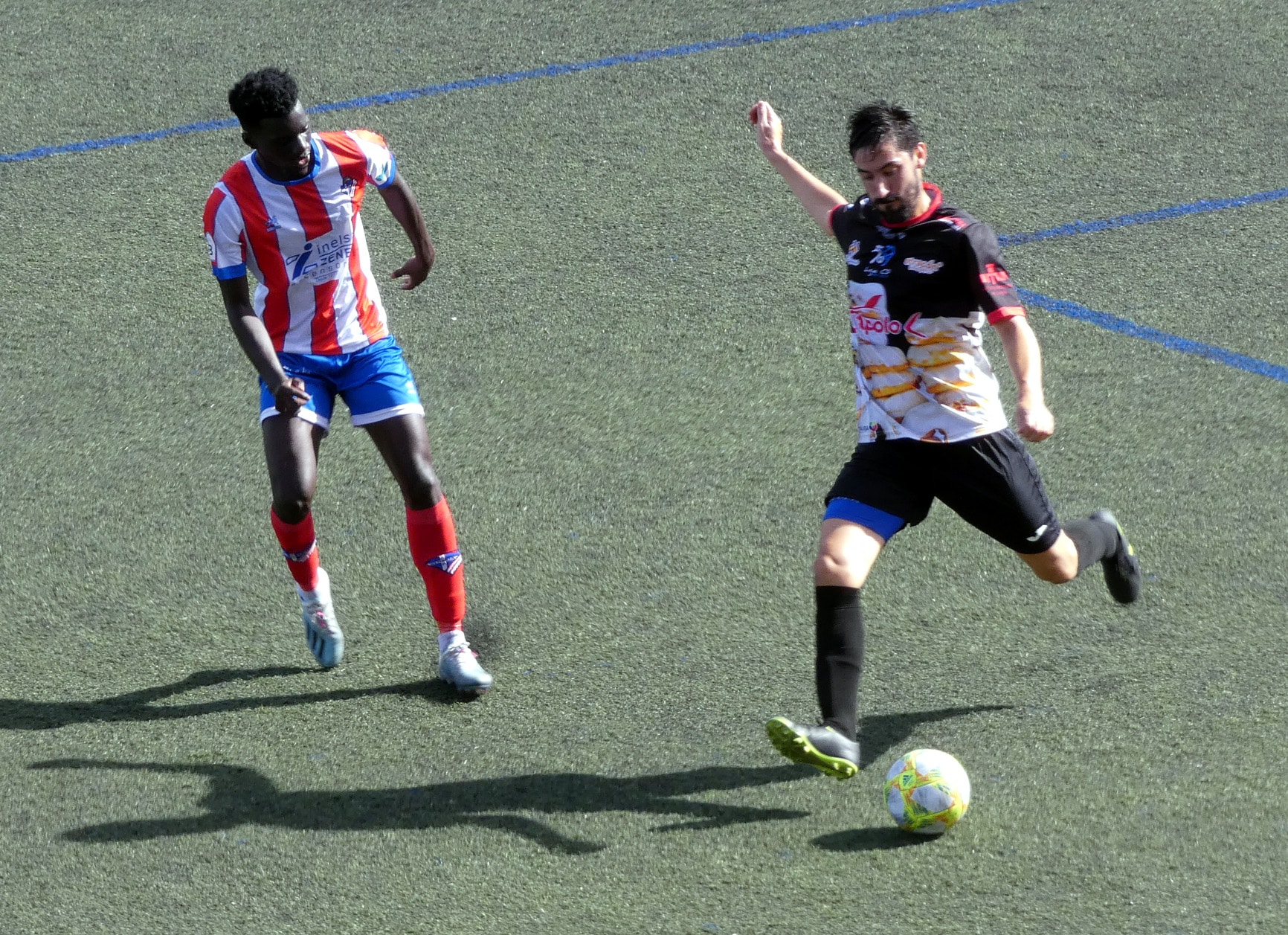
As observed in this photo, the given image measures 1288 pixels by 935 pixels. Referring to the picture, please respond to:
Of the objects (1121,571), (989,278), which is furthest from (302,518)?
(1121,571)

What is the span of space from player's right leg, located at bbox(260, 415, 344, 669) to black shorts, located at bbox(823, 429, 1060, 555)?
1730mm

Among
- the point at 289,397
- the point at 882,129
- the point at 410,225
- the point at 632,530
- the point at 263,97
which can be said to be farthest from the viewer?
the point at 632,530

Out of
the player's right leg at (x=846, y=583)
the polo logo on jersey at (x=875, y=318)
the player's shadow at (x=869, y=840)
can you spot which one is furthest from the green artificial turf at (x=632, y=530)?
the polo logo on jersey at (x=875, y=318)

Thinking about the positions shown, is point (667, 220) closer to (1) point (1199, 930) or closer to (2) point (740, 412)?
(2) point (740, 412)

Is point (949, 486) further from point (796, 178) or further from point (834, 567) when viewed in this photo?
point (796, 178)

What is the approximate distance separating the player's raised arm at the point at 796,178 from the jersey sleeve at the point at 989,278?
1.68 ft

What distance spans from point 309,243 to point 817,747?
236cm

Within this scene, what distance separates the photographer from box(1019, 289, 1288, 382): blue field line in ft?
24.1

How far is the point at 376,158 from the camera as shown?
212 inches

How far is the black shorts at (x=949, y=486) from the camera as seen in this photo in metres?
4.67

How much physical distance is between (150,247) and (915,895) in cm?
639

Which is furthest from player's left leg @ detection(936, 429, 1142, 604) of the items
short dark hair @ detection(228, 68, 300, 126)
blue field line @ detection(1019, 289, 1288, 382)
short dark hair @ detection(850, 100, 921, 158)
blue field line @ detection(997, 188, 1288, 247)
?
blue field line @ detection(997, 188, 1288, 247)

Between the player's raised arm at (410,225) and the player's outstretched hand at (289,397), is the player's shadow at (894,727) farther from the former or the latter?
the player's raised arm at (410,225)

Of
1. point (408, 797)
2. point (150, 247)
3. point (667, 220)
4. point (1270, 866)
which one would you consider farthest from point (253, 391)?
point (1270, 866)
